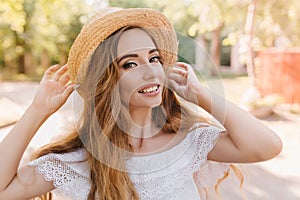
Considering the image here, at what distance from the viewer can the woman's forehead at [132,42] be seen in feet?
2.97

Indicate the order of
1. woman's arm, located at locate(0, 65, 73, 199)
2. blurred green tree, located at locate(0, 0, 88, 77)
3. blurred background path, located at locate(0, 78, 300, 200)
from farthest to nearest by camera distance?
blurred green tree, located at locate(0, 0, 88, 77) → blurred background path, located at locate(0, 78, 300, 200) → woman's arm, located at locate(0, 65, 73, 199)

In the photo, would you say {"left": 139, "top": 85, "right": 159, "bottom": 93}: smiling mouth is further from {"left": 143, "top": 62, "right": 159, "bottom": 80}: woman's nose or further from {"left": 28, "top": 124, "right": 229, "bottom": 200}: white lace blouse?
{"left": 28, "top": 124, "right": 229, "bottom": 200}: white lace blouse

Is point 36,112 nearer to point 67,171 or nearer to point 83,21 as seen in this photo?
point 67,171

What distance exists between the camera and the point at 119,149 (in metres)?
0.98

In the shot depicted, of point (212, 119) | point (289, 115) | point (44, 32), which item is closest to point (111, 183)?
point (212, 119)

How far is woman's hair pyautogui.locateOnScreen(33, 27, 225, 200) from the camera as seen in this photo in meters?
0.92

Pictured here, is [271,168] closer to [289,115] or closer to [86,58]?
[289,115]

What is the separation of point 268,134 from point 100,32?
0.44m

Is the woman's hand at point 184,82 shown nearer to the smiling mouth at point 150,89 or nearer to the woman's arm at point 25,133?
the smiling mouth at point 150,89

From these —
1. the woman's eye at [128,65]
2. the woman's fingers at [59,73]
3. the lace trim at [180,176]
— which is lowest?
the lace trim at [180,176]

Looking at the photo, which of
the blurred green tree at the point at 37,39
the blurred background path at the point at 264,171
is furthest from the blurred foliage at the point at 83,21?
the blurred background path at the point at 264,171

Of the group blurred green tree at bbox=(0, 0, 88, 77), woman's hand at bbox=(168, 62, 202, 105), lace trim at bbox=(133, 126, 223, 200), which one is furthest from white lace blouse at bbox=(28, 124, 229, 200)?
blurred green tree at bbox=(0, 0, 88, 77)

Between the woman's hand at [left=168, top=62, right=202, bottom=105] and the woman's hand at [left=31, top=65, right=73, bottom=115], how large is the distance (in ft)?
0.80

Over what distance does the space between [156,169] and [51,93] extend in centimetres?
30
